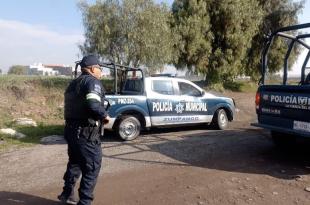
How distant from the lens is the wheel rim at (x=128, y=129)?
32.8 ft

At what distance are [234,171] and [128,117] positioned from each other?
158 inches

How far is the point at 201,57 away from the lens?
22000 mm

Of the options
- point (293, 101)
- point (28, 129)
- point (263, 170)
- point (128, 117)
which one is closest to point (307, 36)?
point (293, 101)

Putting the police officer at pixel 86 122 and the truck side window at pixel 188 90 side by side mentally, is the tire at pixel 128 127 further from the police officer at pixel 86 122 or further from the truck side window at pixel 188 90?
the police officer at pixel 86 122

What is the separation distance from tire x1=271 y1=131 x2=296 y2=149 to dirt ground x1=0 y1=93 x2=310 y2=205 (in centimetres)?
18

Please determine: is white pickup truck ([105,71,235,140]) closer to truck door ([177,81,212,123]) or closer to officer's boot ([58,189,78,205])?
truck door ([177,81,212,123])

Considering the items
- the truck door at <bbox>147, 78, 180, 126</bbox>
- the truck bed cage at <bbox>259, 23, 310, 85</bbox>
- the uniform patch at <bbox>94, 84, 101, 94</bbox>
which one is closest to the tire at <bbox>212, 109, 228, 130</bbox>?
the truck door at <bbox>147, 78, 180, 126</bbox>

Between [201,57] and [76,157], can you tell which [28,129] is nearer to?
[76,157]

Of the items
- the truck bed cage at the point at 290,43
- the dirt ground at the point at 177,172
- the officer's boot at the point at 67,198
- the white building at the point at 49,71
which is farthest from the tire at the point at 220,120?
the white building at the point at 49,71

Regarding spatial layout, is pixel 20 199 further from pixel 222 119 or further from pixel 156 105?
pixel 222 119

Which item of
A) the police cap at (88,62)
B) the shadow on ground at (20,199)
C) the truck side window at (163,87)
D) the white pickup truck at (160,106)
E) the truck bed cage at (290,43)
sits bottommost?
the shadow on ground at (20,199)

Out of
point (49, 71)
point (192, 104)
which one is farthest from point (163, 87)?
point (49, 71)

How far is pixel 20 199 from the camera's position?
5.50 meters

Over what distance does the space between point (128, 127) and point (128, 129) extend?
0.17 ft
